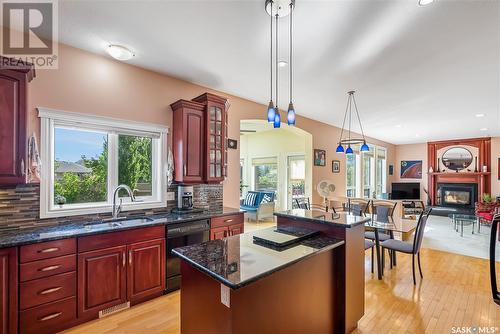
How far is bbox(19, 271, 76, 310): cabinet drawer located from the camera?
2.02 metres

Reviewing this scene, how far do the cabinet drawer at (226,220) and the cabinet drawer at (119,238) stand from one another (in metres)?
0.67

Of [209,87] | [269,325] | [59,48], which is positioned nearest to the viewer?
[269,325]

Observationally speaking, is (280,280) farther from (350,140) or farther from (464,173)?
(464,173)

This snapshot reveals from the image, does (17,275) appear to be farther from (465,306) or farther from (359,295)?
(465,306)

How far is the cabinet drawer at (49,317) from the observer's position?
6.68 ft

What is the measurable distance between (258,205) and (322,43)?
503 centimetres

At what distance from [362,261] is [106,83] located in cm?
341

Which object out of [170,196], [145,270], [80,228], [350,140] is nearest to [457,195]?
[350,140]

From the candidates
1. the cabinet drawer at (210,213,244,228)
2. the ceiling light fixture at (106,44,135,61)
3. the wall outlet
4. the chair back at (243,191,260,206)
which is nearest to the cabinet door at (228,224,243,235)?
the cabinet drawer at (210,213,244,228)

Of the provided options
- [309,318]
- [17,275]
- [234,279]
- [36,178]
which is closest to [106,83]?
[36,178]

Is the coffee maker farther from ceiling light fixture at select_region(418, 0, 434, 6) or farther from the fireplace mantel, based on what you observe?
the fireplace mantel

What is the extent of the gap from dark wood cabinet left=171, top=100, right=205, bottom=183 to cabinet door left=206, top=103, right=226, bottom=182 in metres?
0.10

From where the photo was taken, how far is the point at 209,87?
3.89 metres

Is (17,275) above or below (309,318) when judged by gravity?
above
